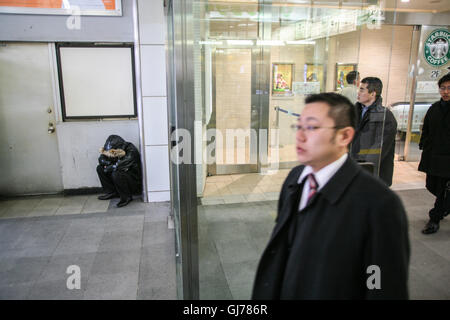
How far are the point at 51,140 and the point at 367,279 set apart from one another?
5131 millimetres

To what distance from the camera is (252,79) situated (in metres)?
2.63

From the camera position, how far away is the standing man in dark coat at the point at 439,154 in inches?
144

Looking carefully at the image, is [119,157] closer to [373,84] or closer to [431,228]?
[373,84]

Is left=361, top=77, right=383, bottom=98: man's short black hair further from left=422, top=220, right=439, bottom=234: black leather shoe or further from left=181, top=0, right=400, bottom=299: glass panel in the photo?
left=422, top=220, right=439, bottom=234: black leather shoe

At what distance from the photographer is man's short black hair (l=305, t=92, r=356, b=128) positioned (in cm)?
109

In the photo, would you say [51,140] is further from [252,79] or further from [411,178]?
[411,178]

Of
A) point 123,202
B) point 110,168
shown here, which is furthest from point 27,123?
point 123,202

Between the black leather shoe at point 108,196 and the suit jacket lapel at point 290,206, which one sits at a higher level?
the suit jacket lapel at point 290,206

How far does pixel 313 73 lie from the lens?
138 cm

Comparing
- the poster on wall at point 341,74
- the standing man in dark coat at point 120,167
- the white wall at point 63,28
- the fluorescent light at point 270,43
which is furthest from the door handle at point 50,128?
the poster on wall at point 341,74

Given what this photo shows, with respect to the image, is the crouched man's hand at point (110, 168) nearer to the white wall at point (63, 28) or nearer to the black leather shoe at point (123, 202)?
the black leather shoe at point (123, 202)

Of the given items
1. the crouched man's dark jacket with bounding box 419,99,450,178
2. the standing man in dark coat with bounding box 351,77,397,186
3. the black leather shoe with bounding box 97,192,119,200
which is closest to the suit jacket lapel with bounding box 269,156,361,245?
the standing man in dark coat with bounding box 351,77,397,186

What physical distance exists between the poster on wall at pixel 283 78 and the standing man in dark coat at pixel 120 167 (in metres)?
3.46

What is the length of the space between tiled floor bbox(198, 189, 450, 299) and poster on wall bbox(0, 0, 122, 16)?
360cm
